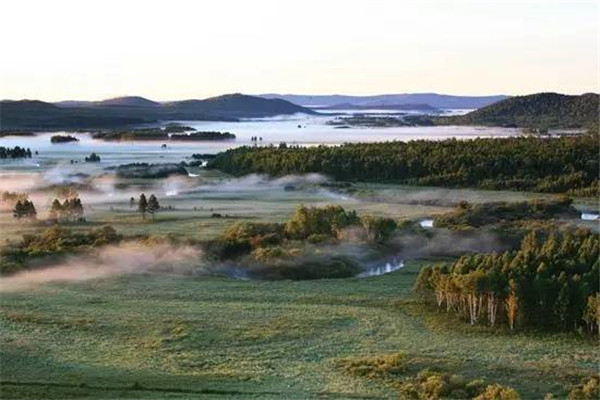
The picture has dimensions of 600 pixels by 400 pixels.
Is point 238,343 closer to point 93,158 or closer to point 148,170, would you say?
point 148,170

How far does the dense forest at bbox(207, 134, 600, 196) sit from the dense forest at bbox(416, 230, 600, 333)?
62.4 m

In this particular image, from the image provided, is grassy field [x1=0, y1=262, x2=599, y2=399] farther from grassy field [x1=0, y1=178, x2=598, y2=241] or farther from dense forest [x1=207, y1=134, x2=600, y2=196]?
dense forest [x1=207, y1=134, x2=600, y2=196]

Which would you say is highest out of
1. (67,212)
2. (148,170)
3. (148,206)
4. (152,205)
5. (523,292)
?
(148,170)

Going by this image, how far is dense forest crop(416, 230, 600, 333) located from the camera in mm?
44969

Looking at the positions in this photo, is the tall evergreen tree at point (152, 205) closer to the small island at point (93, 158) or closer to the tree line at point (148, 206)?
the tree line at point (148, 206)

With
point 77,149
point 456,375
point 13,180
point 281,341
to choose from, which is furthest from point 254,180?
point 456,375

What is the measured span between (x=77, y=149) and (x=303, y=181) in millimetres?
76654

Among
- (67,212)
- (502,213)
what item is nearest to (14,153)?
(67,212)

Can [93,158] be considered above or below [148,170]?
above

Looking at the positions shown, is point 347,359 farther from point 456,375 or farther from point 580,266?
point 580,266

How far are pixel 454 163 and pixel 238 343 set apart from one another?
86181 millimetres

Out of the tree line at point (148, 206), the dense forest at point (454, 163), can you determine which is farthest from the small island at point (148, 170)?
the tree line at point (148, 206)

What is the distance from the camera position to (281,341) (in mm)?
43219

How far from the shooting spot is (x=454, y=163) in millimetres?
124000
